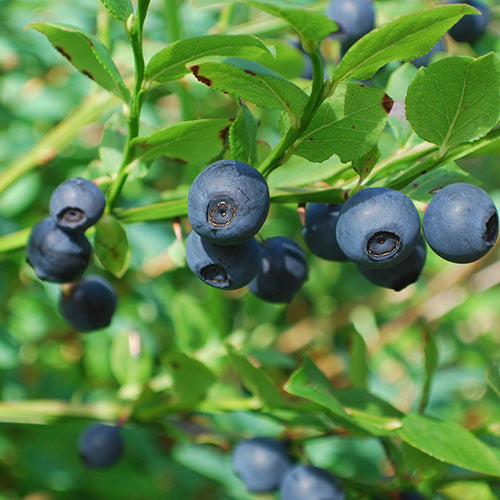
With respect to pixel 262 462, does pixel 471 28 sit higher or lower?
higher

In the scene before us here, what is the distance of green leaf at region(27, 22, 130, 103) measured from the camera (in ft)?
2.94

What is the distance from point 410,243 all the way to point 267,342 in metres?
1.48

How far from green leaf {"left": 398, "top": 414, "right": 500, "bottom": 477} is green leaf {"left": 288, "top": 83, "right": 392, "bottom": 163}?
22.4 inches

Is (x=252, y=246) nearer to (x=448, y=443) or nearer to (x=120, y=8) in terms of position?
(x=120, y=8)

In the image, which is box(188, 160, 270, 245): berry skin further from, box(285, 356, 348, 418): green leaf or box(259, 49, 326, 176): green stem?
box(285, 356, 348, 418): green leaf

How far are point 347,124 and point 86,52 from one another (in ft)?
1.35

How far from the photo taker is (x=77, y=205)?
104 centimetres

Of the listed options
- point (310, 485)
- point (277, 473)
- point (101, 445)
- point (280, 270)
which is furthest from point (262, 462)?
point (280, 270)

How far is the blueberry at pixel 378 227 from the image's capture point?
85 centimetres

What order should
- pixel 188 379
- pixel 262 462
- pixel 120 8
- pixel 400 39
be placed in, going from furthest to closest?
pixel 262 462, pixel 188 379, pixel 120 8, pixel 400 39

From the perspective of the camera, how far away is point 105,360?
8.11 ft

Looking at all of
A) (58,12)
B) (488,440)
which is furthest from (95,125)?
(488,440)

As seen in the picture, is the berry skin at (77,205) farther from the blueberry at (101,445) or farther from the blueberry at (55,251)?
the blueberry at (101,445)

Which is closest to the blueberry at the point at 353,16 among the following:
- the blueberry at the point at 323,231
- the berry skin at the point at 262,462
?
the blueberry at the point at 323,231
